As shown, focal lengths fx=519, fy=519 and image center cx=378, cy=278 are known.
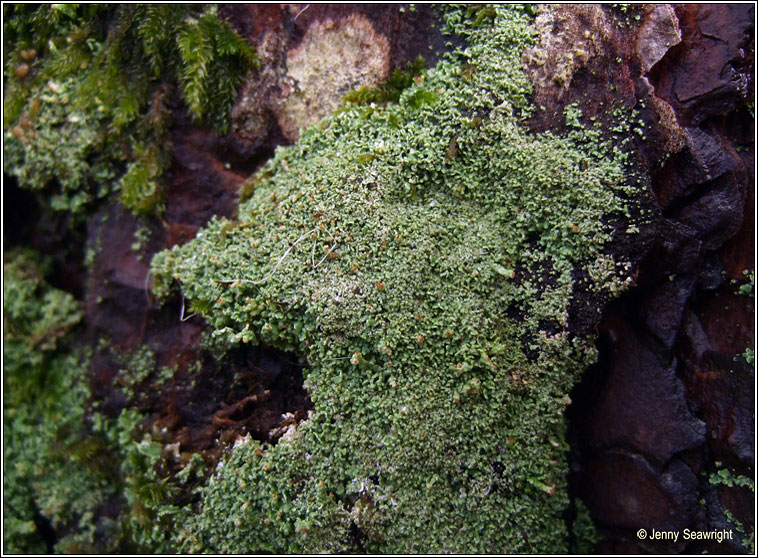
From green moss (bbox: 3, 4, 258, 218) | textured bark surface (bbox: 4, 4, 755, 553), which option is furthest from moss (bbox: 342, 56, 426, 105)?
green moss (bbox: 3, 4, 258, 218)

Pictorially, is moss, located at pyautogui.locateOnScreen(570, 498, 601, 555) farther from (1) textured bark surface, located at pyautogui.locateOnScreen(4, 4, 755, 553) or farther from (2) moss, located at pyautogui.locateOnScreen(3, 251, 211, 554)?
(2) moss, located at pyautogui.locateOnScreen(3, 251, 211, 554)

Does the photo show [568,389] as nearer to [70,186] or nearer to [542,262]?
[542,262]

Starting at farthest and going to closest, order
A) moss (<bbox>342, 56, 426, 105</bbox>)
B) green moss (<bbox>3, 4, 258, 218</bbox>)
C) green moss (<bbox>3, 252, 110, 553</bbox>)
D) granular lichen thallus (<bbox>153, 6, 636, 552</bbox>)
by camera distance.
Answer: green moss (<bbox>3, 252, 110, 553</bbox>) → green moss (<bbox>3, 4, 258, 218</bbox>) → moss (<bbox>342, 56, 426, 105</bbox>) → granular lichen thallus (<bbox>153, 6, 636, 552</bbox>)

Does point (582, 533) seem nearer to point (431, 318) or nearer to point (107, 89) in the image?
point (431, 318)

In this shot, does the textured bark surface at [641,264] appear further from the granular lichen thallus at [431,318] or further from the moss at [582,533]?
the granular lichen thallus at [431,318]

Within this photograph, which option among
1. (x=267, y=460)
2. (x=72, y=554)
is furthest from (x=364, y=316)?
(x=72, y=554)

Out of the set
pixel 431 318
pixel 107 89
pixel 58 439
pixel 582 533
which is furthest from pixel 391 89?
pixel 58 439
